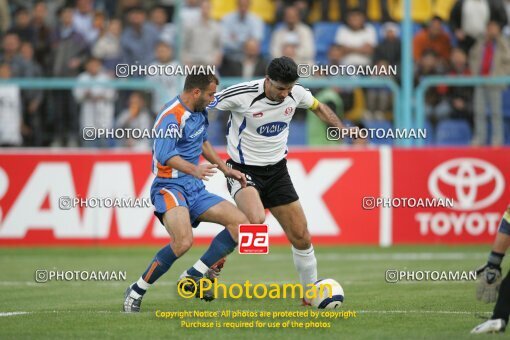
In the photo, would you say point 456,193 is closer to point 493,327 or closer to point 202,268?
point 202,268

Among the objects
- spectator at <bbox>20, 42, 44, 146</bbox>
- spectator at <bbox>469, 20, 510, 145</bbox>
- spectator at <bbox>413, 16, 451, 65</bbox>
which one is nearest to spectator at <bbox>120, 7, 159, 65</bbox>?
spectator at <bbox>20, 42, 44, 146</bbox>

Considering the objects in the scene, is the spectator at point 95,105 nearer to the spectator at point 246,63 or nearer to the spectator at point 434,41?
the spectator at point 246,63

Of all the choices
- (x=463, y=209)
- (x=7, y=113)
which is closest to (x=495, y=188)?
(x=463, y=209)

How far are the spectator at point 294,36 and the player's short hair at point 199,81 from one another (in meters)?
9.30

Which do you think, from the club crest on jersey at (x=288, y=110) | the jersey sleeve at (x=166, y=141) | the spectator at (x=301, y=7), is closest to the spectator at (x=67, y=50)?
the spectator at (x=301, y=7)

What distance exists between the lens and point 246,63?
19.3 m

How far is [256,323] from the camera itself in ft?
30.6

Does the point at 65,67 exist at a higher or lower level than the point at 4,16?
lower

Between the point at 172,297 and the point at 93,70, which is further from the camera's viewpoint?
the point at 93,70

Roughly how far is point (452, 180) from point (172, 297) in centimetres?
753

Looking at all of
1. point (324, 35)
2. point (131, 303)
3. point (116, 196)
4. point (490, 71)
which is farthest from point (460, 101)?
point (131, 303)

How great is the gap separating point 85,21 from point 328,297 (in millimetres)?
11934

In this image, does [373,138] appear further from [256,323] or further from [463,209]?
[256,323]

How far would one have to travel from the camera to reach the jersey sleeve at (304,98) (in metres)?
11.1
